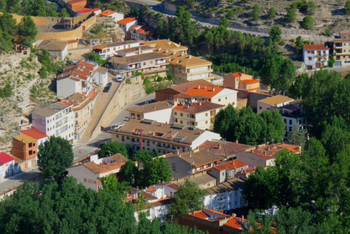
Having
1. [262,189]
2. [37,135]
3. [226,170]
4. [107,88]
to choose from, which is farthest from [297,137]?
[37,135]

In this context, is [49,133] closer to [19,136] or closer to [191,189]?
[19,136]

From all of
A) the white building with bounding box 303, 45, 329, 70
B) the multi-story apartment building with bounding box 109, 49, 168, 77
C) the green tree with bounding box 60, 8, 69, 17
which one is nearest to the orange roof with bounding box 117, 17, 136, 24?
the green tree with bounding box 60, 8, 69, 17

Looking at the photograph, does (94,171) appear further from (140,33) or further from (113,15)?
(113,15)

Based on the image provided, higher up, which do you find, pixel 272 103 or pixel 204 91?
pixel 204 91

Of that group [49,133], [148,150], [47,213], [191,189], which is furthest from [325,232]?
[49,133]

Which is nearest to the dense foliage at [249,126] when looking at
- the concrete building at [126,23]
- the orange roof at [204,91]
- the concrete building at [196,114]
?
the concrete building at [196,114]
